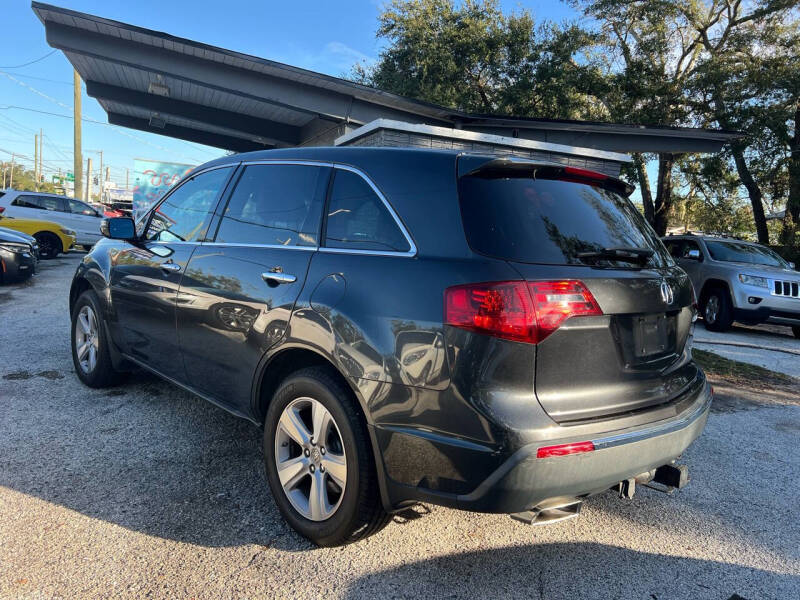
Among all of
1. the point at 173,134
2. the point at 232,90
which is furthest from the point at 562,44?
the point at 173,134

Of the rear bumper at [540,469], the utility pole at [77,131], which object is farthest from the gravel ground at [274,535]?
the utility pole at [77,131]

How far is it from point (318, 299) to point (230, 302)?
0.72m

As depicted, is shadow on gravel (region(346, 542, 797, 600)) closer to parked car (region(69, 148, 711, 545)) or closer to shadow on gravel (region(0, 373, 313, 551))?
parked car (region(69, 148, 711, 545))

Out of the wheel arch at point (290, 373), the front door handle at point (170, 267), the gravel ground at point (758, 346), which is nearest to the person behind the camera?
the wheel arch at point (290, 373)

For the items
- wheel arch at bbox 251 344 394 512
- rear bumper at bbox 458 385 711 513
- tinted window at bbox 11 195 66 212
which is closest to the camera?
rear bumper at bbox 458 385 711 513

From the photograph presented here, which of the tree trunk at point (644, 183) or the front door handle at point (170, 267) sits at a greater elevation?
the tree trunk at point (644, 183)

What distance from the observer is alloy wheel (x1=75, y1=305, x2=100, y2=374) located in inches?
172

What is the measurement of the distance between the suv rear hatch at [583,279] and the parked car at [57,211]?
57.1 feet

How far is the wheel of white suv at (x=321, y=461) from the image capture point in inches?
90.4

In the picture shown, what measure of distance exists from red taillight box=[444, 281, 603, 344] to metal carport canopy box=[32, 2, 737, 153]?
10.4 metres

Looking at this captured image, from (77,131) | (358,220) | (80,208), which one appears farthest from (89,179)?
(358,220)

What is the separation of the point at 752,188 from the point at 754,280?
10.1 metres

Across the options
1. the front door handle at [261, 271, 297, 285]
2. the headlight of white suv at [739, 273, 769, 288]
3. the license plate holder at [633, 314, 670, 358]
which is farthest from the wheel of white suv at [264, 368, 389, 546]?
the headlight of white suv at [739, 273, 769, 288]

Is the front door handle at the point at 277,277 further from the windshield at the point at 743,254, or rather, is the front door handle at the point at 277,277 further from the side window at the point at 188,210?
the windshield at the point at 743,254
